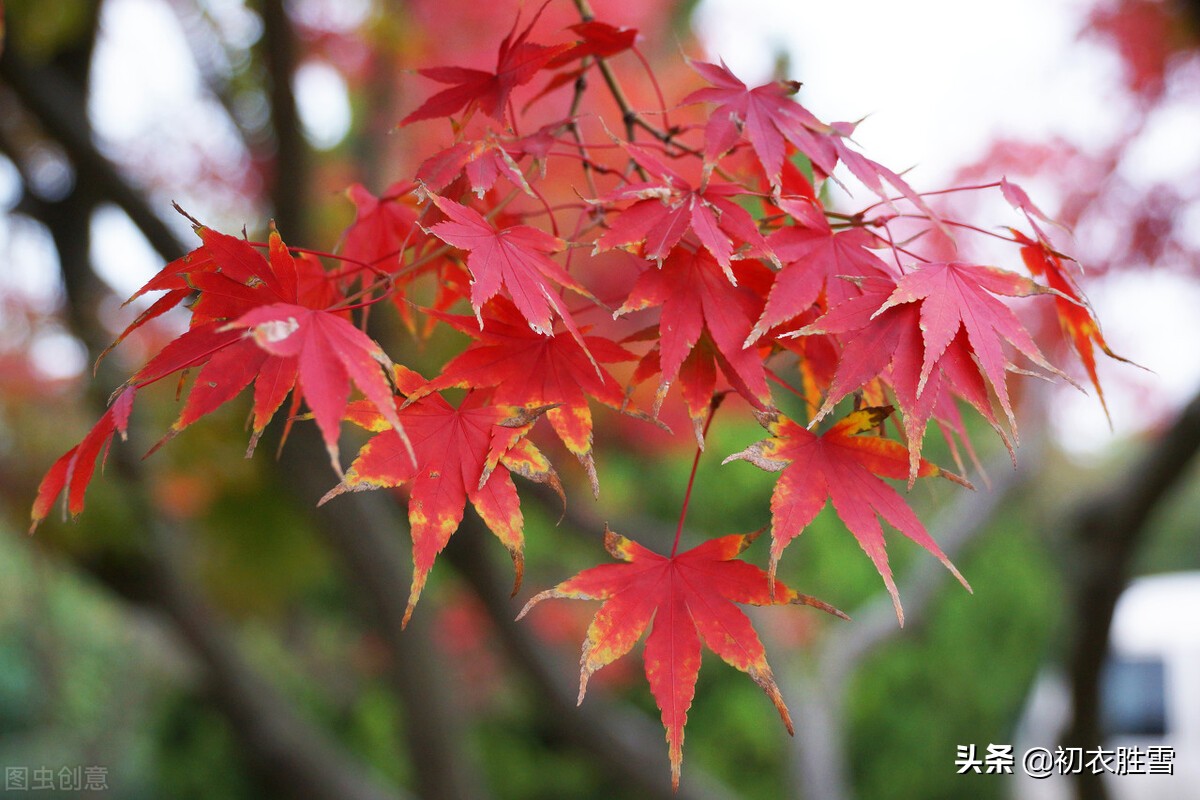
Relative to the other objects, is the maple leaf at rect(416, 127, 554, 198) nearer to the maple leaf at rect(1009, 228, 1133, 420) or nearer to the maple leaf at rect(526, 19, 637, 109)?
the maple leaf at rect(526, 19, 637, 109)

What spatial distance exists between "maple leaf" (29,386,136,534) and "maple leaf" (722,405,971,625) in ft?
1.16

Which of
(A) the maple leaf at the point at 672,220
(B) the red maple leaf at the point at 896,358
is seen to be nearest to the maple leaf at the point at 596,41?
(A) the maple leaf at the point at 672,220

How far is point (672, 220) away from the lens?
0.57m

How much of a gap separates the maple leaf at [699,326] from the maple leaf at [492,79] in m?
0.18

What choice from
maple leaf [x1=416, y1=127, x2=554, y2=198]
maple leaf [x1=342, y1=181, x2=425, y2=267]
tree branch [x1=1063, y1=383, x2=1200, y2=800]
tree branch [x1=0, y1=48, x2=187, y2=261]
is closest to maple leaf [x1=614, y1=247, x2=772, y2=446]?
maple leaf [x1=416, y1=127, x2=554, y2=198]

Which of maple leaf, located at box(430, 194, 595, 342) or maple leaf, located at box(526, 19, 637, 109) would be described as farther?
maple leaf, located at box(526, 19, 637, 109)

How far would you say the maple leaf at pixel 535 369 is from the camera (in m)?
0.58

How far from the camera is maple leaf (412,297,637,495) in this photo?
583mm

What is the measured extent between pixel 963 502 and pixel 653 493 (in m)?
1.92

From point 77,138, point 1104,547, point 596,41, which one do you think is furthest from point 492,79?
point 77,138

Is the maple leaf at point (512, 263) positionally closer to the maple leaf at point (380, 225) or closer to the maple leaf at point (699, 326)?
the maple leaf at point (699, 326)

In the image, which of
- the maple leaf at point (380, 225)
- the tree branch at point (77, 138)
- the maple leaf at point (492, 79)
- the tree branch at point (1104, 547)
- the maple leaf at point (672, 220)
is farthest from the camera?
the tree branch at point (77, 138)

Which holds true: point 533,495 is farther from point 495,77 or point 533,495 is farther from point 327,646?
point 327,646

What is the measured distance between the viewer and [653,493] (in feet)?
A: 16.0
